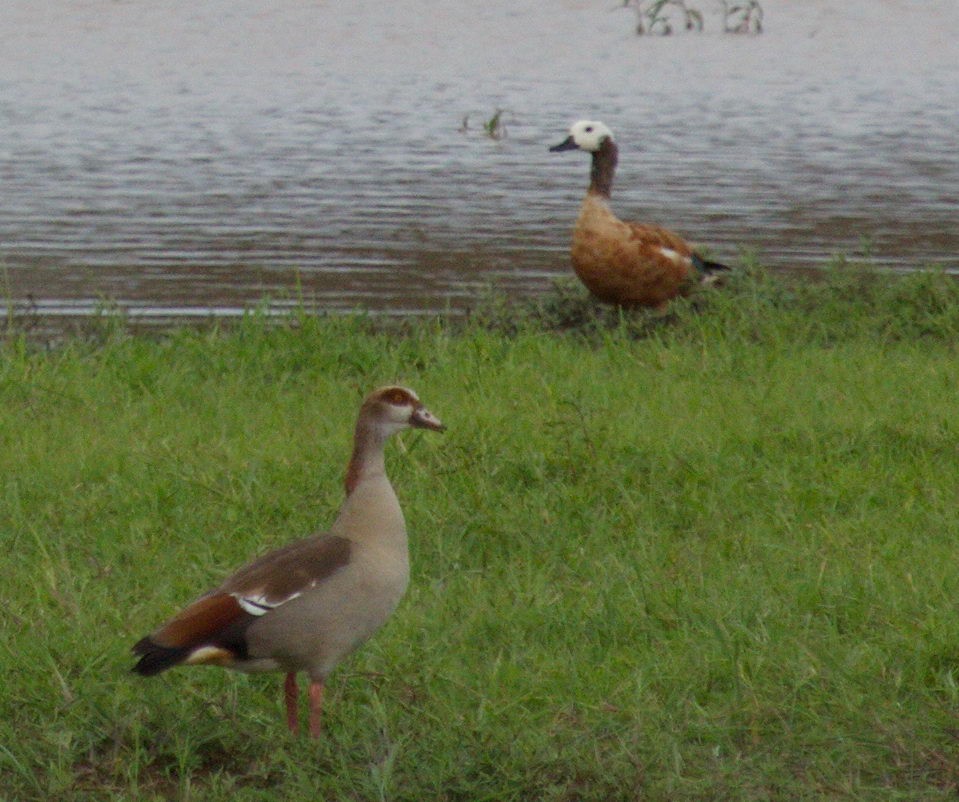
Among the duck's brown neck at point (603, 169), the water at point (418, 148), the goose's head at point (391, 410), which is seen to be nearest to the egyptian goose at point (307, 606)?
the goose's head at point (391, 410)

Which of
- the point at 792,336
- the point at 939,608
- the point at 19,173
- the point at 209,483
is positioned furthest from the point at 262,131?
the point at 939,608

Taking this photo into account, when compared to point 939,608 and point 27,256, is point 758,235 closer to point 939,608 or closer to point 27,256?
point 27,256

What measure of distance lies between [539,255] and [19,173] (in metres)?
5.16

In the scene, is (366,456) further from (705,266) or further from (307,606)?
(705,266)

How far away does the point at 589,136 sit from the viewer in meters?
10.4

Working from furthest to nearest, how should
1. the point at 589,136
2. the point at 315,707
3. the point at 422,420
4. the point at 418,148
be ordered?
1. the point at 418,148
2. the point at 589,136
3. the point at 422,420
4. the point at 315,707

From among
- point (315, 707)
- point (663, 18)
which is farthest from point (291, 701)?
point (663, 18)

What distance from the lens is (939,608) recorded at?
4.96 m

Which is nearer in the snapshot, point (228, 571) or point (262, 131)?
point (228, 571)

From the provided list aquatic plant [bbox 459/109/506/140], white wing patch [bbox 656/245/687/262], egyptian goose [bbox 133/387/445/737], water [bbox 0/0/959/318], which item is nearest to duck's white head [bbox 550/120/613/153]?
white wing patch [bbox 656/245/687/262]

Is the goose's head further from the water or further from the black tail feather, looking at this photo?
the water

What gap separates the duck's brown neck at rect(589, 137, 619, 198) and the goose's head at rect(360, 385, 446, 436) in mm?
5409

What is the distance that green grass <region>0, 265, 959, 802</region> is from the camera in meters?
4.21

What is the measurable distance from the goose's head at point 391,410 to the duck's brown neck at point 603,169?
5.41 m
